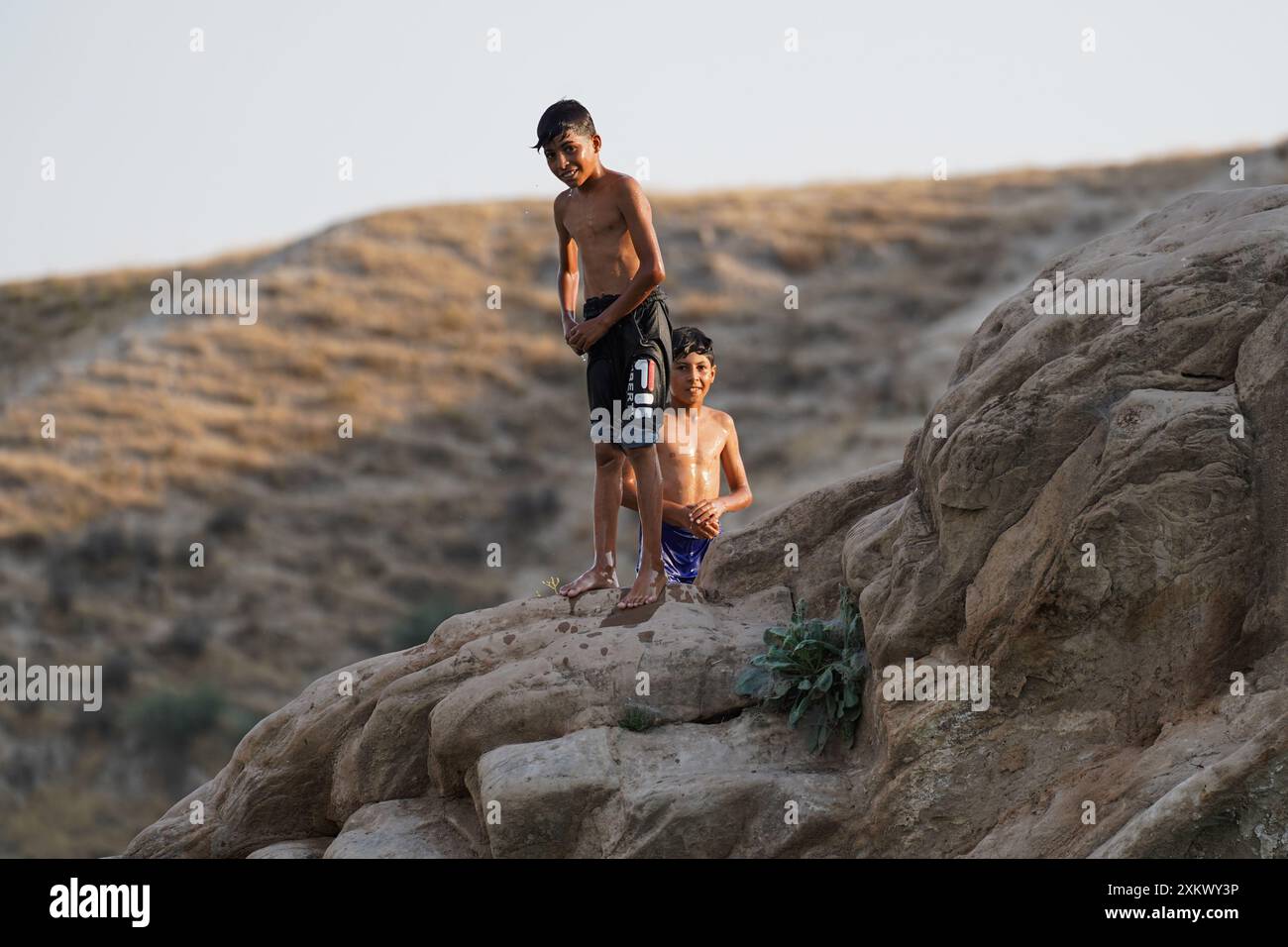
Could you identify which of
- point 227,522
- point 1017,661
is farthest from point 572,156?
point 227,522

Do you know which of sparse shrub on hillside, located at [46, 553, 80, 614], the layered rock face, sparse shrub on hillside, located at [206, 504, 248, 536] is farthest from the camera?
sparse shrub on hillside, located at [206, 504, 248, 536]

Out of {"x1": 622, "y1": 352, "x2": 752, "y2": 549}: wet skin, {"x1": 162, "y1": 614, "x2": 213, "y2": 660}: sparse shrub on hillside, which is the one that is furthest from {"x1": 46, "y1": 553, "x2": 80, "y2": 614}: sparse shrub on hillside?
{"x1": 622, "y1": 352, "x2": 752, "y2": 549}: wet skin

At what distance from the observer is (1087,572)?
21.3 ft

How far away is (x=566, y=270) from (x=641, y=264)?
2.18ft

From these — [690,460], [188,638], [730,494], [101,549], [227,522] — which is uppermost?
[690,460]

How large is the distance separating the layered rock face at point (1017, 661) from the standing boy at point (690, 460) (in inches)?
39.0

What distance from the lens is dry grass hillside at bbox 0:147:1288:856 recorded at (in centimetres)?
2973

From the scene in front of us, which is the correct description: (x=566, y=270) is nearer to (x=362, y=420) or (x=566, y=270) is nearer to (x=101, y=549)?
(x=101, y=549)

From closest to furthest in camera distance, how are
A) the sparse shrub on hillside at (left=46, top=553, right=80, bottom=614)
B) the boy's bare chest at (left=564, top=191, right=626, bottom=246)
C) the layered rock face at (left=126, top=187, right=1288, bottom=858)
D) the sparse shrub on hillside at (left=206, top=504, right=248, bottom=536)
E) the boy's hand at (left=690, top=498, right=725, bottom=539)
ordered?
the layered rock face at (left=126, top=187, right=1288, bottom=858)
the boy's bare chest at (left=564, top=191, right=626, bottom=246)
the boy's hand at (left=690, top=498, right=725, bottom=539)
the sparse shrub on hillside at (left=46, top=553, right=80, bottom=614)
the sparse shrub on hillside at (left=206, top=504, right=248, bottom=536)

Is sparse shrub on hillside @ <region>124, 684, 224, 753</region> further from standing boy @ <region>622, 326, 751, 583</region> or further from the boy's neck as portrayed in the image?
the boy's neck

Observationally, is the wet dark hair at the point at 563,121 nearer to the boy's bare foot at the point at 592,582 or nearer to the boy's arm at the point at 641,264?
the boy's arm at the point at 641,264

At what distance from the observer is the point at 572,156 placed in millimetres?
7891
